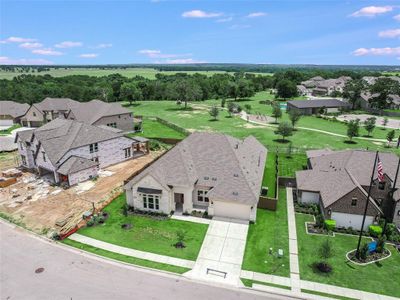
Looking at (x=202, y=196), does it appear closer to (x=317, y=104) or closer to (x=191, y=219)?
(x=191, y=219)

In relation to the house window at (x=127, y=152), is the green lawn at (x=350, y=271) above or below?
below

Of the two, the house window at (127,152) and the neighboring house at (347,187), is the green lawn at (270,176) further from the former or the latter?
the house window at (127,152)

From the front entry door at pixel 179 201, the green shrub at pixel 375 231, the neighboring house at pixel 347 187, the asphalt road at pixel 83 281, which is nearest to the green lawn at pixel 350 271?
the green shrub at pixel 375 231

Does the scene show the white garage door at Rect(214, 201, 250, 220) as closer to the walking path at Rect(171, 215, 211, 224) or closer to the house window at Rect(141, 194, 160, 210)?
the walking path at Rect(171, 215, 211, 224)

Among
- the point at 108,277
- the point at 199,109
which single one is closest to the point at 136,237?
the point at 108,277

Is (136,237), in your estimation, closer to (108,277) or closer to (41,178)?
(108,277)

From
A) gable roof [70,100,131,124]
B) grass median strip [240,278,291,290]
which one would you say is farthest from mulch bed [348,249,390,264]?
gable roof [70,100,131,124]

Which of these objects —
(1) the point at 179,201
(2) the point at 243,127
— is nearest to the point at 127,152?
(1) the point at 179,201

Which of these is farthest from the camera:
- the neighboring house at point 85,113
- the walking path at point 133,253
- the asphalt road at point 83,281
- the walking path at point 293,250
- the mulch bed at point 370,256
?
the neighboring house at point 85,113
